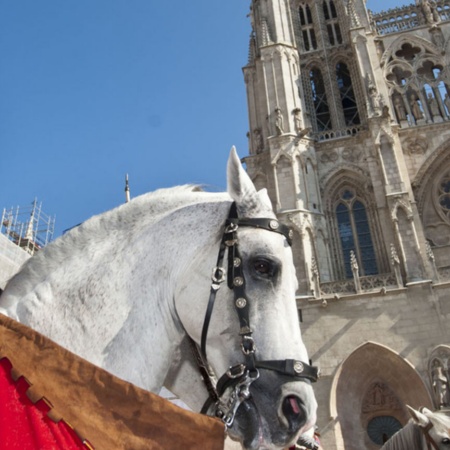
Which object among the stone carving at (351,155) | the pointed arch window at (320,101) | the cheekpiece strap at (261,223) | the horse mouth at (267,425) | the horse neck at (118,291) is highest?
the pointed arch window at (320,101)

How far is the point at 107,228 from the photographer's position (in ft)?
5.77

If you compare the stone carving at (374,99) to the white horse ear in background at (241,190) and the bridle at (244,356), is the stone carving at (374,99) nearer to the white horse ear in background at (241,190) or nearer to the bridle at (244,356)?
the white horse ear in background at (241,190)

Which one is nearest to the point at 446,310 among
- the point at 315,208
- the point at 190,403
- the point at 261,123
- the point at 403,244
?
the point at 403,244

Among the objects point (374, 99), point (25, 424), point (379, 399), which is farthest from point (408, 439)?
point (374, 99)

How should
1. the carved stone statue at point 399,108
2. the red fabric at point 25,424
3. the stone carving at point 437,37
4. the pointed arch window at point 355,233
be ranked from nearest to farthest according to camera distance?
the red fabric at point 25,424
the pointed arch window at point 355,233
the carved stone statue at point 399,108
the stone carving at point 437,37

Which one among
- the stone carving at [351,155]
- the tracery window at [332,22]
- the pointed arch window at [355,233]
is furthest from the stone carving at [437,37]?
the pointed arch window at [355,233]

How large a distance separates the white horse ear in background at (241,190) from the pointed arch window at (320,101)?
56.1 feet

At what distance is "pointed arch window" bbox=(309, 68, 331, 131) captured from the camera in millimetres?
18484

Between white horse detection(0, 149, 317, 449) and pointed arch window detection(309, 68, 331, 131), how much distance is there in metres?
17.2

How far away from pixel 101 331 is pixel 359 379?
12.2 m

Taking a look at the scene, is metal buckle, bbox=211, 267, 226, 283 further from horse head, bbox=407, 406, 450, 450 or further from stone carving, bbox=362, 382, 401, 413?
stone carving, bbox=362, 382, 401, 413

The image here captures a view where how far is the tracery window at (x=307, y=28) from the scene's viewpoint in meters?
20.1

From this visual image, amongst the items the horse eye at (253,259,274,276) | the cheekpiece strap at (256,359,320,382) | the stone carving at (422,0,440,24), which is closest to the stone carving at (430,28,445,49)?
the stone carving at (422,0,440,24)

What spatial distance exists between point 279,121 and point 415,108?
5.27m
